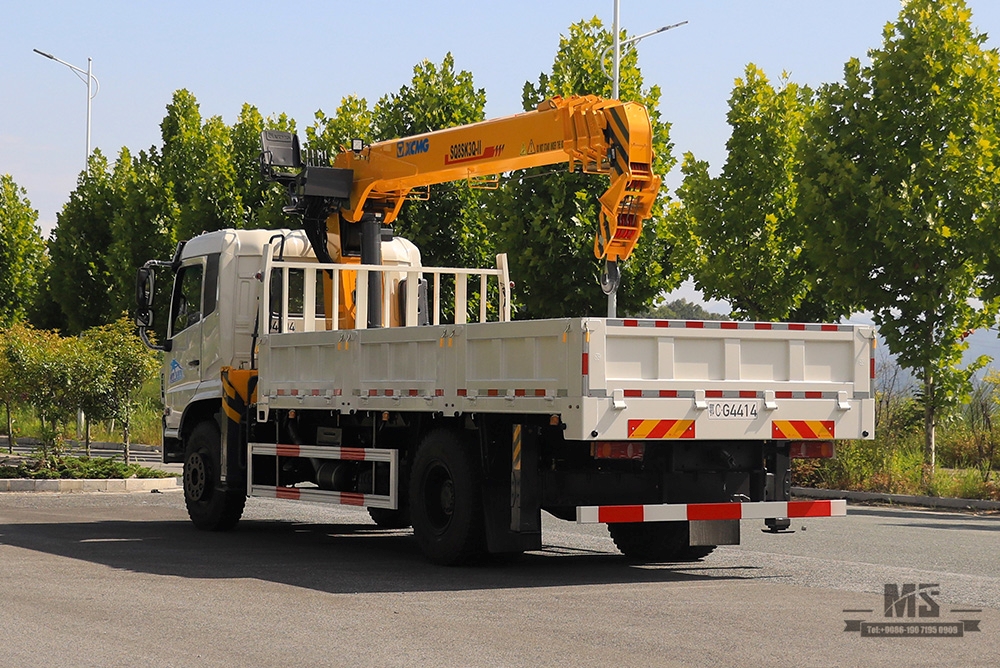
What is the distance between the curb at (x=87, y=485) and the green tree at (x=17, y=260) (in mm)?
28196

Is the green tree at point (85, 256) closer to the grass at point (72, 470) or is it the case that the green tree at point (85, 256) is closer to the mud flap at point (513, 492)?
the grass at point (72, 470)

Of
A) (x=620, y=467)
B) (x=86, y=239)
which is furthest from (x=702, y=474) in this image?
(x=86, y=239)

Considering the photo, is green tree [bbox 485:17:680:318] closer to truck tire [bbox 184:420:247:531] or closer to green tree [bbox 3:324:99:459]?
green tree [bbox 3:324:99:459]

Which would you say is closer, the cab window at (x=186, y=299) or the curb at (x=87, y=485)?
the cab window at (x=186, y=299)

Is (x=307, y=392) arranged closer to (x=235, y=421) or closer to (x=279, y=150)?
(x=235, y=421)

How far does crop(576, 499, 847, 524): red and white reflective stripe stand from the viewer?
1198 centimetres

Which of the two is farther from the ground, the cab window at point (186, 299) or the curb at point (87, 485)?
the cab window at point (186, 299)

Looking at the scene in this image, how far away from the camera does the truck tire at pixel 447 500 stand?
12.6 metres

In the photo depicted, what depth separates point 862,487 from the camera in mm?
22688

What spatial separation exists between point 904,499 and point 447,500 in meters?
10.5

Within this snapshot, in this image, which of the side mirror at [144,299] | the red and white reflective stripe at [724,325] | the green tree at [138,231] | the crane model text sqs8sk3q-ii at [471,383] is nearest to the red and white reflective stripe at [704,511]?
the crane model text sqs8sk3q-ii at [471,383]

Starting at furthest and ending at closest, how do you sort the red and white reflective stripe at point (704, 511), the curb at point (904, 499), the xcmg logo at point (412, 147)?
the curb at point (904, 499) < the xcmg logo at point (412, 147) < the red and white reflective stripe at point (704, 511)

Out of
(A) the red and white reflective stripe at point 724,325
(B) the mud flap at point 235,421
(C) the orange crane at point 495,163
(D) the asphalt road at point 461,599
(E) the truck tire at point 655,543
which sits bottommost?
(D) the asphalt road at point 461,599

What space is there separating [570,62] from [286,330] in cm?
1326
